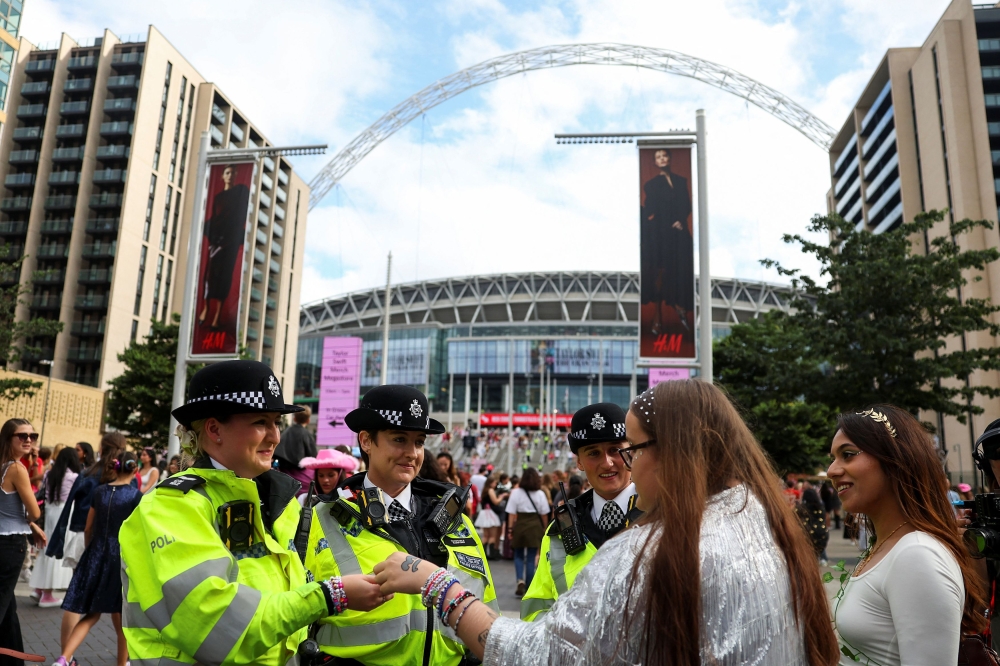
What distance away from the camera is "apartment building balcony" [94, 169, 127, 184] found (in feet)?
202

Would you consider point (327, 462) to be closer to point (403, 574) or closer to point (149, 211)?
point (403, 574)

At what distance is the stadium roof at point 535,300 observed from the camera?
10631cm

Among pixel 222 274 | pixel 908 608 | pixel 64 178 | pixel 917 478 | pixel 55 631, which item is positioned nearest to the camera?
pixel 908 608

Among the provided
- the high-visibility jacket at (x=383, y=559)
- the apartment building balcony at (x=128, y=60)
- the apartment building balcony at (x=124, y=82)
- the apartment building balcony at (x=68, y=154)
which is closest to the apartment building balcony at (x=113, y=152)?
the apartment building balcony at (x=68, y=154)

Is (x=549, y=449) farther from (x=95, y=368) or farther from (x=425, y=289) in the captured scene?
(x=425, y=289)

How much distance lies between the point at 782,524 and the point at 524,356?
9584 centimetres

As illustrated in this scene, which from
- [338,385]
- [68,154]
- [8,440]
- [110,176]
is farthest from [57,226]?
[8,440]

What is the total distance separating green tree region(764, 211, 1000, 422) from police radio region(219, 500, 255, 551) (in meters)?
16.7

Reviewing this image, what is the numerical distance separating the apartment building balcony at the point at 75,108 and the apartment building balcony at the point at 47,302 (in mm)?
15357

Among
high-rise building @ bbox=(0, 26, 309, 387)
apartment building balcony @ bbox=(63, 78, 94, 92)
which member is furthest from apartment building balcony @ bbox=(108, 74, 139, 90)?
apartment building balcony @ bbox=(63, 78, 94, 92)

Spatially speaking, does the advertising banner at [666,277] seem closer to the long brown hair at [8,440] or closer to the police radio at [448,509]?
the long brown hair at [8,440]

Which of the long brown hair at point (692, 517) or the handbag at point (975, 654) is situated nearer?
the long brown hair at point (692, 517)

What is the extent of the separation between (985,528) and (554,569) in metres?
1.70

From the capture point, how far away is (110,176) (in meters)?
61.5
